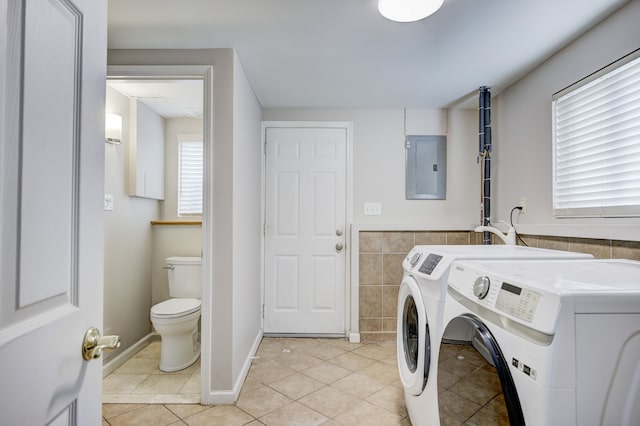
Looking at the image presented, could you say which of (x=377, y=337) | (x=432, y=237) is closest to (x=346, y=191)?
(x=432, y=237)

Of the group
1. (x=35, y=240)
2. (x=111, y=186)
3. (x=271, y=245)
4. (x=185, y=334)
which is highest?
(x=111, y=186)

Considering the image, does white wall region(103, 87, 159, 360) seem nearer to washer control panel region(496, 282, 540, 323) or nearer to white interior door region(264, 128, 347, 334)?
white interior door region(264, 128, 347, 334)

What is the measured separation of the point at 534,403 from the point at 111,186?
270 cm

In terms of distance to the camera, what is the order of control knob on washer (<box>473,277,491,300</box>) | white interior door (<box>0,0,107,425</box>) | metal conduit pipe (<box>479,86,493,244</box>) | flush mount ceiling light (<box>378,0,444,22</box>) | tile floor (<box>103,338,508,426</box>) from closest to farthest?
1. white interior door (<box>0,0,107,425</box>)
2. control knob on washer (<box>473,277,491,300</box>)
3. flush mount ceiling light (<box>378,0,444,22</box>)
4. tile floor (<box>103,338,508,426</box>)
5. metal conduit pipe (<box>479,86,493,244</box>)

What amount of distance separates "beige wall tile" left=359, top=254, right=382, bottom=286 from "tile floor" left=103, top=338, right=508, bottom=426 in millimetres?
616

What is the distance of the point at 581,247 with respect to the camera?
1.79 metres

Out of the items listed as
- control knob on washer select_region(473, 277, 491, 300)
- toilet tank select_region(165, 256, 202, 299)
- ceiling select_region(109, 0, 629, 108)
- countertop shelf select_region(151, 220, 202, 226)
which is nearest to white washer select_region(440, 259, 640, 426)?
control knob on washer select_region(473, 277, 491, 300)

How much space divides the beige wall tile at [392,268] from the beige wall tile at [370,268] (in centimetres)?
5

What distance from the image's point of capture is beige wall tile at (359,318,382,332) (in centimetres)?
296

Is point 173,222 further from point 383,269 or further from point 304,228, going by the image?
point 383,269

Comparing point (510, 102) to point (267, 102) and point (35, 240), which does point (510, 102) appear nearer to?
point (267, 102)

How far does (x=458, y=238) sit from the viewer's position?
296 centimetres

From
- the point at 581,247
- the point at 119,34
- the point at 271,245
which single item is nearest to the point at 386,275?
the point at 271,245

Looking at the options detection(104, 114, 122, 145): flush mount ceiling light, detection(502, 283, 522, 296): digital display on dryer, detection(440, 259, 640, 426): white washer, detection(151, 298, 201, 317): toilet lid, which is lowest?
detection(151, 298, 201, 317): toilet lid
